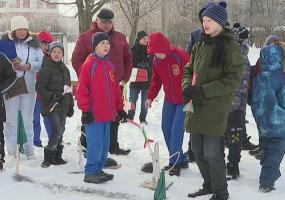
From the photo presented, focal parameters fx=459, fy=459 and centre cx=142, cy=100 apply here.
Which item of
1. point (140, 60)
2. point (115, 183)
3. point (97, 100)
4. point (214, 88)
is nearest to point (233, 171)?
point (115, 183)

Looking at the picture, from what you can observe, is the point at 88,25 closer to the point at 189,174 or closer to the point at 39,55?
the point at 39,55

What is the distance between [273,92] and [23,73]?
3.31 metres

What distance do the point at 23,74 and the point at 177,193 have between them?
273cm

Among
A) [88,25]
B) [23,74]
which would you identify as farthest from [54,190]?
[88,25]

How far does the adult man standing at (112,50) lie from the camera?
6.05 meters

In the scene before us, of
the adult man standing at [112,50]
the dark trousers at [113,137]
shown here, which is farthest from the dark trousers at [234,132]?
the dark trousers at [113,137]

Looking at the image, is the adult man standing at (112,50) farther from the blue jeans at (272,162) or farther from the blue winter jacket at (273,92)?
the blue jeans at (272,162)

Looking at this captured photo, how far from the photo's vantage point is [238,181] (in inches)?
209

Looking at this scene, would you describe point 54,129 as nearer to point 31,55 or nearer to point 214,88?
point 31,55

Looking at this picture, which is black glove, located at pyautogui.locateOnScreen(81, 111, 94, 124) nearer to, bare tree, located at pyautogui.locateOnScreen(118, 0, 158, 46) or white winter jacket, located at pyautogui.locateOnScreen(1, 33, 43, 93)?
white winter jacket, located at pyautogui.locateOnScreen(1, 33, 43, 93)

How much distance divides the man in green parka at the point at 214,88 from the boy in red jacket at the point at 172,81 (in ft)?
3.00

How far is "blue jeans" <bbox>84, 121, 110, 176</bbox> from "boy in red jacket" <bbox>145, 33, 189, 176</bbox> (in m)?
0.84

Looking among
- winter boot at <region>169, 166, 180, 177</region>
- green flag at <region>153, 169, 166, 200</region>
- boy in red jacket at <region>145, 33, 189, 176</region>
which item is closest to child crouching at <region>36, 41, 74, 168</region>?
boy in red jacket at <region>145, 33, 189, 176</region>

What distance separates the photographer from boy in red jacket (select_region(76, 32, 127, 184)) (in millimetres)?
5129
